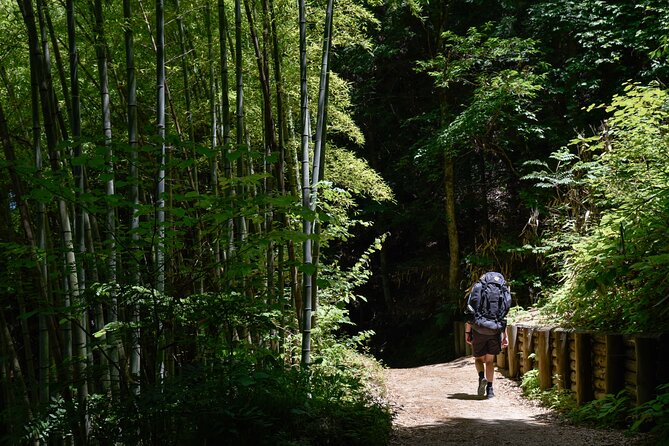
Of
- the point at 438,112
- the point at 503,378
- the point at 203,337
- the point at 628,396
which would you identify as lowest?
the point at 503,378

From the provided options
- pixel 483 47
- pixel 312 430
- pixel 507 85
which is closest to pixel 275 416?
pixel 312 430

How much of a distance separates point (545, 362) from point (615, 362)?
3.81ft

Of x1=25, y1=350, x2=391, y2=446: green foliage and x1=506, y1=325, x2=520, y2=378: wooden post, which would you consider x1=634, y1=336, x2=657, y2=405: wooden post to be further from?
x1=506, y1=325, x2=520, y2=378: wooden post

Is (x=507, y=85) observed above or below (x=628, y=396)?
above

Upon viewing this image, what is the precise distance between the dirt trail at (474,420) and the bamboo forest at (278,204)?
413 mm

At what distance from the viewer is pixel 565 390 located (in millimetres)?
4957

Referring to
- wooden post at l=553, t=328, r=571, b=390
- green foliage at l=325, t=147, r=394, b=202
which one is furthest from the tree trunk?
green foliage at l=325, t=147, r=394, b=202

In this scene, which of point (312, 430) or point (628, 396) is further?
point (628, 396)

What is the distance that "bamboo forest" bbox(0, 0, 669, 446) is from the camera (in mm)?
2783

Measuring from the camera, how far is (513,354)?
6.50 metres

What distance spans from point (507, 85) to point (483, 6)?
3.16 m

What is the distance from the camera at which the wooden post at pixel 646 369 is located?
3783 mm

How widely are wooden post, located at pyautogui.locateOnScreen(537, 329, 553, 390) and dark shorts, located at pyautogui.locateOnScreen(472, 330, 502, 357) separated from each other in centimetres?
38

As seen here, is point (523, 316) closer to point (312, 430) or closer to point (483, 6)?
point (312, 430)
